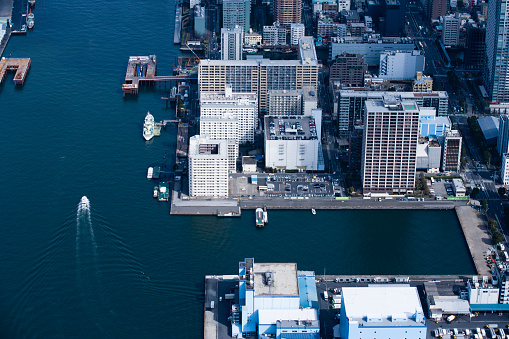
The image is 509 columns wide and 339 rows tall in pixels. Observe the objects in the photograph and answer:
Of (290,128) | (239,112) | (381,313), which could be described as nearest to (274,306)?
(381,313)

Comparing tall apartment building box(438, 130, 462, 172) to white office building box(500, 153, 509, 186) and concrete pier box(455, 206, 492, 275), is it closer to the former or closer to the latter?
white office building box(500, 153, 509, 186)

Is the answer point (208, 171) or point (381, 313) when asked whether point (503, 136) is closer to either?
point (208, 171)

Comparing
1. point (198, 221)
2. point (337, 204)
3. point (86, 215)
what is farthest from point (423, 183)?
point (86, 215)

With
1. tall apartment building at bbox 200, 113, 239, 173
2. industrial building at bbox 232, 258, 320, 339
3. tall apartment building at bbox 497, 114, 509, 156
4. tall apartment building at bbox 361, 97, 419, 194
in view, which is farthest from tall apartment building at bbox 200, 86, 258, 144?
industrial building at bbox 232, 258, 320, 339

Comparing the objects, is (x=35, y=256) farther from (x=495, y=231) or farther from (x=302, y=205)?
(x=495, y=231)

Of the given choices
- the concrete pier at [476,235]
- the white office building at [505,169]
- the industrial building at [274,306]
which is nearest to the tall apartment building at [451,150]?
the white office building at [505,169]

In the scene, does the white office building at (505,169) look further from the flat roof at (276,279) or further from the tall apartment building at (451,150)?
the flat roof at (276,279)
